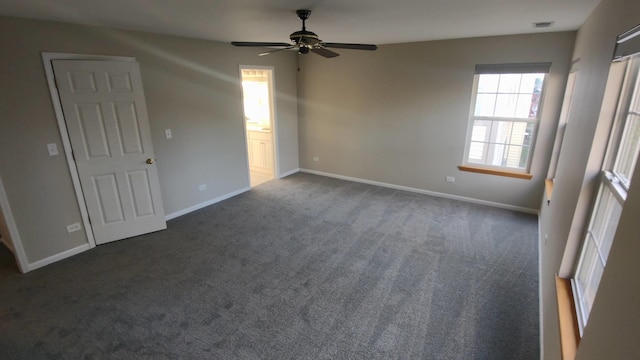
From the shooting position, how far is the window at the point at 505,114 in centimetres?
412

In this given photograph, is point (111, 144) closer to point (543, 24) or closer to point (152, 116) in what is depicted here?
point (152, 116)

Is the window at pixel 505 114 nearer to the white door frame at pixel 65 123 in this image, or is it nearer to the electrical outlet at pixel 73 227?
the white door frame at pixel 65 123

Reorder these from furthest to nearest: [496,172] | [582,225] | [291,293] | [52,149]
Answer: [496,172] < [52,149] < [291,293] < [582,225]

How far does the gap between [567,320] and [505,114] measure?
3.62 meters

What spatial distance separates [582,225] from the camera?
70.3 inches

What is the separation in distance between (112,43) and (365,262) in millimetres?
3789

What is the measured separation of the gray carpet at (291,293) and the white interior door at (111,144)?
0.34 m

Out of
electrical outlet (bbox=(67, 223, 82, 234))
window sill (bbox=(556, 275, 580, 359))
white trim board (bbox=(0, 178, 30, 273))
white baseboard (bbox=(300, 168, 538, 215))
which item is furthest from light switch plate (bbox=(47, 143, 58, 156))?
window sill (bbox=(556, 275, 580, 359))

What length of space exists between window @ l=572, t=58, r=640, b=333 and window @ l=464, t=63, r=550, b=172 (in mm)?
2922

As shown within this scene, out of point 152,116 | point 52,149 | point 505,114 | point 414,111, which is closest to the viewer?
point 52,149

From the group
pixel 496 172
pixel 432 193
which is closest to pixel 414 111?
pixel 432 193

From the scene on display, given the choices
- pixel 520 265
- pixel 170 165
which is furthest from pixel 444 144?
pixel 170 165

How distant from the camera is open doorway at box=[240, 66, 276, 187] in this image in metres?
6.04

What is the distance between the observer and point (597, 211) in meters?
1.67
